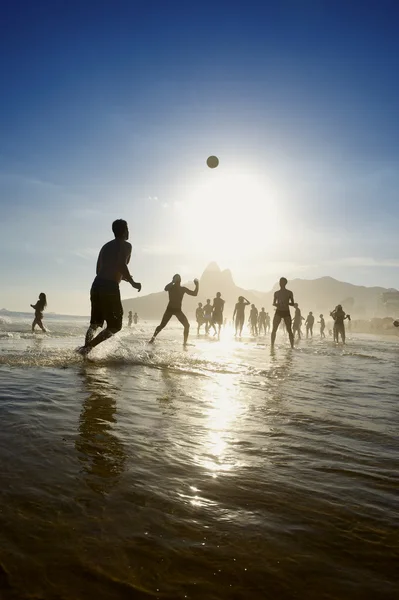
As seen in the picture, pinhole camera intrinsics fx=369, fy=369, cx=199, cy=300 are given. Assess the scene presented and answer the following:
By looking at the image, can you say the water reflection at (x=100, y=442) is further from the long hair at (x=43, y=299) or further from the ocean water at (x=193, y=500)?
the long hair at (x=43, y=299)

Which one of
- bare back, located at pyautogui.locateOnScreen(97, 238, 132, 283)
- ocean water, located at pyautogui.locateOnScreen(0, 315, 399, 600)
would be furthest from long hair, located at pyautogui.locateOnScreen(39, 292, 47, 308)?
ocean water, located at pyautogui.locateOnScreen(0, 315, 399, 600)

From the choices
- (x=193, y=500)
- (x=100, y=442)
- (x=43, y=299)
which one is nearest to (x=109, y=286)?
(x=100, y=442)

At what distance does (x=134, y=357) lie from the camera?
667cm

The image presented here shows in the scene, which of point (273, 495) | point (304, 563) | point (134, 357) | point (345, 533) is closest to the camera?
point (304, 563)

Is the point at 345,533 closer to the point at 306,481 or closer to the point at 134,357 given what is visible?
the point at 306,481

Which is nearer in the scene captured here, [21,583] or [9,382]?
[21,583]

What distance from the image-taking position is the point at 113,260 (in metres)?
6.11

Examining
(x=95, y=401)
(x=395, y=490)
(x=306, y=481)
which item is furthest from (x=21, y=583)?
(x=95, y=401)

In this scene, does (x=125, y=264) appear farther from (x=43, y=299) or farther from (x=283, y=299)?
(x=43, y=299)

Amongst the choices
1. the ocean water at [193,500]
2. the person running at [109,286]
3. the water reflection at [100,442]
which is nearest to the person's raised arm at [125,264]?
the person running at [109,286]

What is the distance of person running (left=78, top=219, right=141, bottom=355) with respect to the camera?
5.97 metres

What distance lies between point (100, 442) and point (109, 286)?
418cm

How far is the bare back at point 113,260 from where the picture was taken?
6.07m

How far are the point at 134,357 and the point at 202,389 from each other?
2916 millimetres
